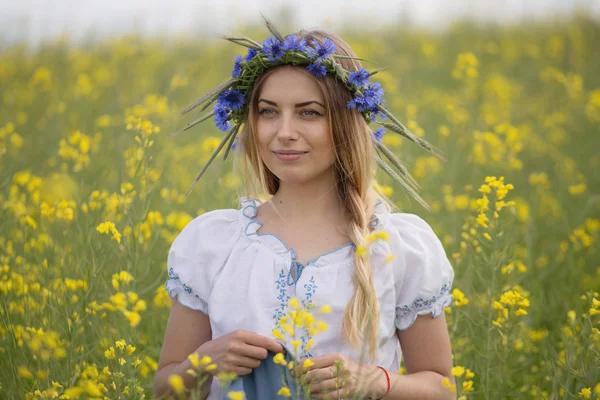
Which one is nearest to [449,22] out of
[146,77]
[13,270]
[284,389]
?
[146,77]

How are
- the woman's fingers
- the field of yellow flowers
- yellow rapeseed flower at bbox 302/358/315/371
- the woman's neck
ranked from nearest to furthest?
yellow rapeseed flower at bbox 302/358/315/371 → the woman's fingers → the woman's neck → the field of yellow flowers

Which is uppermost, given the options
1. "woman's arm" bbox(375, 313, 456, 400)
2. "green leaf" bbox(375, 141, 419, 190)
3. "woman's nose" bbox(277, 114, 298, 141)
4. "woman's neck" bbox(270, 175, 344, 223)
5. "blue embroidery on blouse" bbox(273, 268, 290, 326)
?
"woman's nose" bbox(277, 114, 298, 141)

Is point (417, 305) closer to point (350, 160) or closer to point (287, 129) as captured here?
point (350, 160)

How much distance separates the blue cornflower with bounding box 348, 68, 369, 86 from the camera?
1977 millimetres

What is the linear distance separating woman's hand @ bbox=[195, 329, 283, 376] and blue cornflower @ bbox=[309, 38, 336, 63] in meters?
0.78

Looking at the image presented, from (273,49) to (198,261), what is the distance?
2.13ft

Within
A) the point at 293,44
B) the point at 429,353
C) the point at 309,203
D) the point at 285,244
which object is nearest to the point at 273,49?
the point at 293,44

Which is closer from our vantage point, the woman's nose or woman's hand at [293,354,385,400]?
woman's hand at [293,354,385,400]

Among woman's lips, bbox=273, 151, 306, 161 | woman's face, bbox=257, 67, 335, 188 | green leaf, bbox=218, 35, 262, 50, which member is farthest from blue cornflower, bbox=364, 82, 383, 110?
green leaf, bbox=218, 35, 262, 50

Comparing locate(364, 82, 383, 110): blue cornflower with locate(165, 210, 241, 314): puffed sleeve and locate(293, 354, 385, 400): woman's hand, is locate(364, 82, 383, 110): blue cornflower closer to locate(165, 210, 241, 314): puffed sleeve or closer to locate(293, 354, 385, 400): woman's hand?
locate(165, 210, 241, 314): puffed sleeve

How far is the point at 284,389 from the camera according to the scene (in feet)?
5.31

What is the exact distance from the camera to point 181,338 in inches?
77.8

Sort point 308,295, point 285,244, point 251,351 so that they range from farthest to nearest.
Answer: point 285,244
point 308,295
point 251,351

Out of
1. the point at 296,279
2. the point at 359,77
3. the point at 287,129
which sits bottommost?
the point at 296,279
